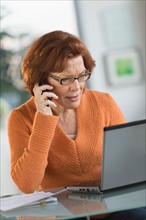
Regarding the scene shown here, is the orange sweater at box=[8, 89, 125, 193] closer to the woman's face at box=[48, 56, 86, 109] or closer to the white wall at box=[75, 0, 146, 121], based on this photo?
the woman's face at box=[48, 56, 86, 109]

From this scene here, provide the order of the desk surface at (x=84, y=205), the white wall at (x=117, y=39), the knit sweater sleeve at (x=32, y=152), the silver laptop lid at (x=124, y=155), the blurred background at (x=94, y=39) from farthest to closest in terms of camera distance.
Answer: the white wall at (x=117, y=39)
the blurred background at (x=94, y=39)
the knit sweater sleeve at (x=32, y=152)
the silver laptop lid at (x=124, y=155)
the desk surface at (x=84, y=205)

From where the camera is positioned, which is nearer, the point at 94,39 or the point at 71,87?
the point at 71,87

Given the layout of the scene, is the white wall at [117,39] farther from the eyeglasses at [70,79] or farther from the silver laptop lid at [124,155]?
the silver laptop lid at [124,155]

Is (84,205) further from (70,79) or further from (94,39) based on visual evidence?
(94,39)

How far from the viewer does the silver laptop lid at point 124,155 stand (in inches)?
78.7

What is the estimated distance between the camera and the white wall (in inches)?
181

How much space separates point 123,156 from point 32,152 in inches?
15.3

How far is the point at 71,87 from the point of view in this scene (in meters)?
2.34

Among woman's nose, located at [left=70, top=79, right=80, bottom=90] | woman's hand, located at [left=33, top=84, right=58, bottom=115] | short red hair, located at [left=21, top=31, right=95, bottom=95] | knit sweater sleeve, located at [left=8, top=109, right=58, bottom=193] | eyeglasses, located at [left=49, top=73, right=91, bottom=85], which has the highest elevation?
short red hair, located at [left=21, top=31, right=95, bottom=95]

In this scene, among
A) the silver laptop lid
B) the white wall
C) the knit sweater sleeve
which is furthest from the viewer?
the white wall

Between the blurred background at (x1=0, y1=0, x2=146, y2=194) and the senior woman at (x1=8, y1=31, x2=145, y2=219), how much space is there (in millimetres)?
1985

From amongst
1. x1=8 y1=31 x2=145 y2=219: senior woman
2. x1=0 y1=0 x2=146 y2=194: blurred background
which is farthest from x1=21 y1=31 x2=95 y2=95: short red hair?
x1=0 y1=0 x2=146 y2=194: blurred background

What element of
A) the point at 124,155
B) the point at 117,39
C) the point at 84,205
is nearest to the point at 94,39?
the point at 117,39

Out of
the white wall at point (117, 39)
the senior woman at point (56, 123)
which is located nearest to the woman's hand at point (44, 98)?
the senior woman at point (56, 123)
